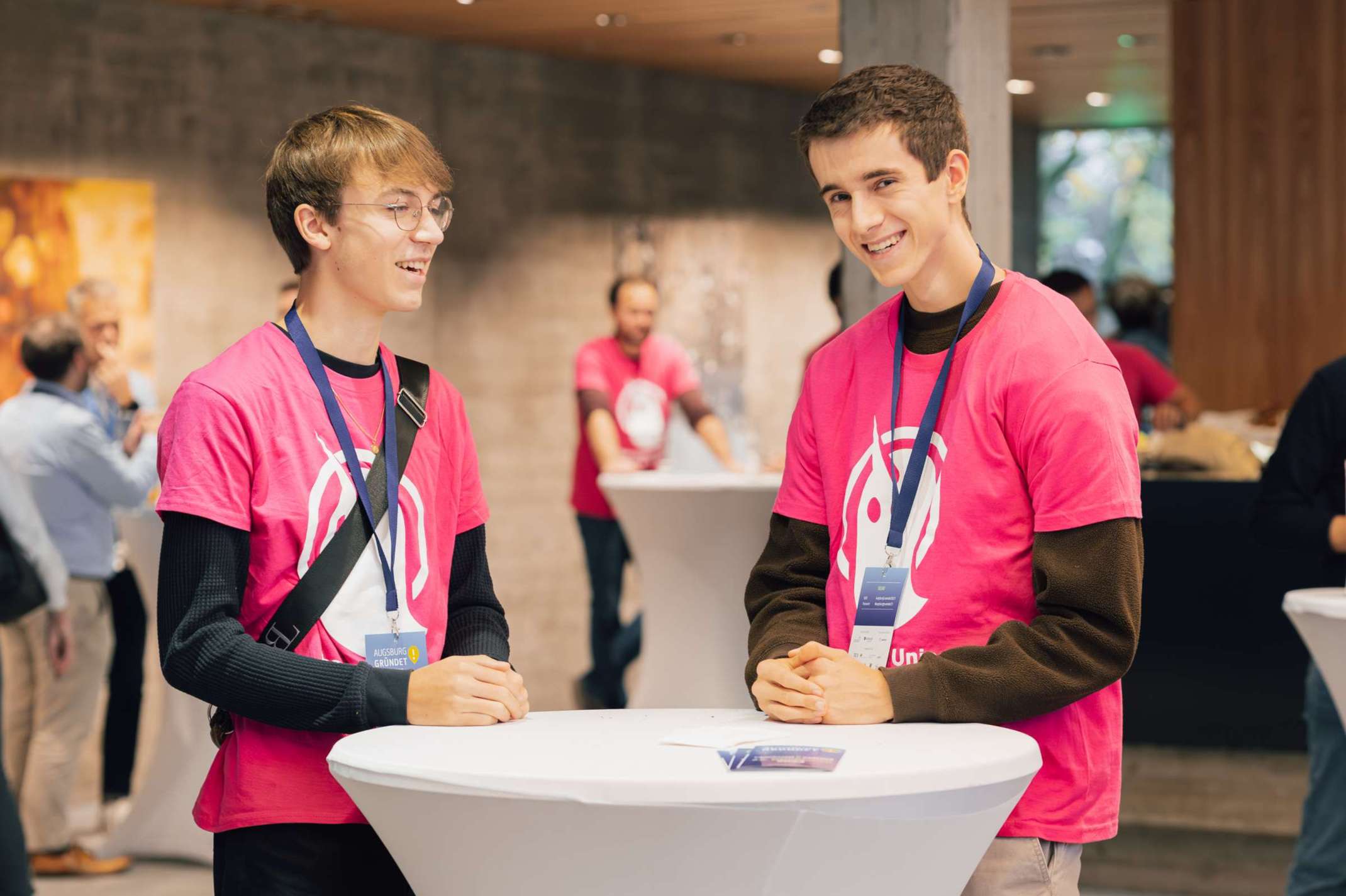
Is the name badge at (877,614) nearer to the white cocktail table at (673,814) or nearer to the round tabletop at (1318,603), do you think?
the white cocktail table at (673,814)

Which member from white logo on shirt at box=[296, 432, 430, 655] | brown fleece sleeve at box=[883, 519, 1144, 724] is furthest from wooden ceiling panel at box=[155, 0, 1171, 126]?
brown fleece sleeve at box=[883, 519, 1144, 724]

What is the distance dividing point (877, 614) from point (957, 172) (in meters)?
0.55

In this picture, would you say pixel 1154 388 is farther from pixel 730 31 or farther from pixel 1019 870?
pixel 1019 870

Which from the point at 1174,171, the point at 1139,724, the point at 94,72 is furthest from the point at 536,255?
the point at 1139,724

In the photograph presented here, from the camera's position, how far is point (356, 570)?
6.16 feet

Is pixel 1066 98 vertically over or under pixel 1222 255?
over

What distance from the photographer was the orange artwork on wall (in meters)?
6.68

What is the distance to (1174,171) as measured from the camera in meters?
8.12

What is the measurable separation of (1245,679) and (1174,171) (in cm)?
386

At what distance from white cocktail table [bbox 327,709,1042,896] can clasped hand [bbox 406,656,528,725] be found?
0.31 feet

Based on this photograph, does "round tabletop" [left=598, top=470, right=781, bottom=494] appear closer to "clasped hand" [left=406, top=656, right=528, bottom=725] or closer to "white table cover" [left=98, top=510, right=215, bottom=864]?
"white table cover" [left=98, top=510, right=215, bottom=864]

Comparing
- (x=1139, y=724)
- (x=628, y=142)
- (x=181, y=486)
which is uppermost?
(x=628, y=142)

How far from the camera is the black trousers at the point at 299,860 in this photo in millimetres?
1836

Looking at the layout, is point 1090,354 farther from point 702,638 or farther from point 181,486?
point 702,638
